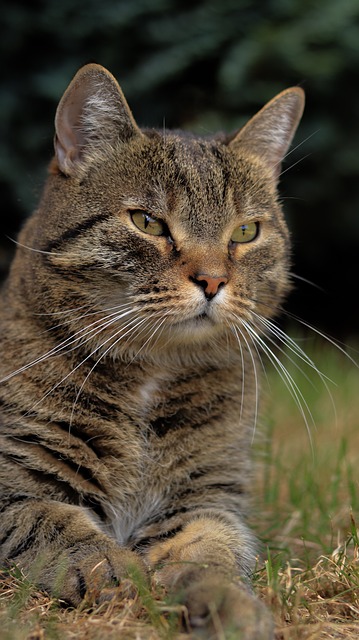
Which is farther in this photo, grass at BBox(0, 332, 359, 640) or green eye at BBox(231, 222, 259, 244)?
green eye at BBox(231, 222, 259, 244)

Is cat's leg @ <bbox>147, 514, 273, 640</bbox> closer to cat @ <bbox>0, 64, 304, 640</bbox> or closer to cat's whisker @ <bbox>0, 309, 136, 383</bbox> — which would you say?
cat @ <bbox>0, 64, 304, 640</bbox>

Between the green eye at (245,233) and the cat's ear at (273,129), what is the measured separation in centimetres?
33

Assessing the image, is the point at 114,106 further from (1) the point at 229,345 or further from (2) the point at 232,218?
(1) the point at 229,345

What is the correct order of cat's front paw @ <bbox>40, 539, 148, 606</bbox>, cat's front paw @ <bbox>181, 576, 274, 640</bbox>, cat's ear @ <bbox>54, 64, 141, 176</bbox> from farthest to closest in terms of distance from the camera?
A: cat's ear @ <bbox>54, 64, 141, 176</bbox> < cat's front paw @ <bbox>40, 539, 148, 606</bbox> < cat's front paw @ <bbox>181, 576, 274, 640</bbox>

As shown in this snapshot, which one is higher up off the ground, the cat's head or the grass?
the cat's head

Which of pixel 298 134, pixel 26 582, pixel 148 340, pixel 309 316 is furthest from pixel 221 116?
pixel 26 582

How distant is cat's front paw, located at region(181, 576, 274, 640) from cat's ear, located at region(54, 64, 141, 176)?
1.44 m

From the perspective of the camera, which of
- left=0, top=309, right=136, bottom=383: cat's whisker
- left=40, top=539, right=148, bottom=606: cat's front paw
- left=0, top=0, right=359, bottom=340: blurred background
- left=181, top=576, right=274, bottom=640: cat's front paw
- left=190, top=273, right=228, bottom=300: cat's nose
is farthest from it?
left=0, top=0, right=359, bottom=340: blurred background

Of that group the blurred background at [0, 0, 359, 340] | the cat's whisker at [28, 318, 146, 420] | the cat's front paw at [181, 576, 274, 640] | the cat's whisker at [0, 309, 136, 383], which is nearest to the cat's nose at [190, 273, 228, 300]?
the cat's whisker at [28, 318, 146, 420]

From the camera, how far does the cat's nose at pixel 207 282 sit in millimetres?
2578

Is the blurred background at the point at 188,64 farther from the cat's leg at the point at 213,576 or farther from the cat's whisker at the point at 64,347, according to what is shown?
the cat's leg at the point at 213,576

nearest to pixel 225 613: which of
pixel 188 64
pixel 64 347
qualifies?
pixel 64 347

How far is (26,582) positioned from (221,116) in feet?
11.5

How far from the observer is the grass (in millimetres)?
2115
